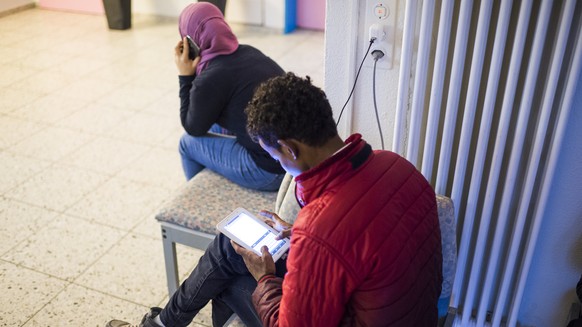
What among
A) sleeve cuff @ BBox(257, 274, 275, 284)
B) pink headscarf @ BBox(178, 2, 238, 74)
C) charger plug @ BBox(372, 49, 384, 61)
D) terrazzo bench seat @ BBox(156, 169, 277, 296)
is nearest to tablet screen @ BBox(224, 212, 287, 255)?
sleeve cuff @ BBox(257, 274, 275, 284)

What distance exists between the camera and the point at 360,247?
121cm

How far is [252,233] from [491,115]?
78 centimetres

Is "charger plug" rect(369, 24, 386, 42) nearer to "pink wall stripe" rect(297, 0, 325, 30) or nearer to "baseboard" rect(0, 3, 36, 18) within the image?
"pink wall stripe" rect(297, 0, 325, 30)

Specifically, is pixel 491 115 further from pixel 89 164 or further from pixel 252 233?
pixel 89 164

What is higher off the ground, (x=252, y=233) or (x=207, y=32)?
(x=207, y=32)

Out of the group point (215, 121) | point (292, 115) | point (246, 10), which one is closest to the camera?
point (292, 115)

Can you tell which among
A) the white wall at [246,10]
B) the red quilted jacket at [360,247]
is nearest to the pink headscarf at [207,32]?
the red quilted jacket at [360,247]

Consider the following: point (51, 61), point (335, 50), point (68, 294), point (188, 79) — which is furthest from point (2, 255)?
point (51, 61)

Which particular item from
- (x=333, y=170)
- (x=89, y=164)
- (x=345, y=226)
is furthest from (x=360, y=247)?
(x=89, y=164)

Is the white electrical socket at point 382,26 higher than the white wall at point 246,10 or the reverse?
higher

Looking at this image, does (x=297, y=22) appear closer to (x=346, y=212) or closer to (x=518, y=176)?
(x=518, y=176)

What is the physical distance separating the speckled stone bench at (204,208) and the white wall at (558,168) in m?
0.37

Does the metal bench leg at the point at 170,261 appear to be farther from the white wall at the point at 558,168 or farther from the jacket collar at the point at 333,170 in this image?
the jacket collar at the point at 333,170

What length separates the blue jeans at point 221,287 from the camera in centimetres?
172
